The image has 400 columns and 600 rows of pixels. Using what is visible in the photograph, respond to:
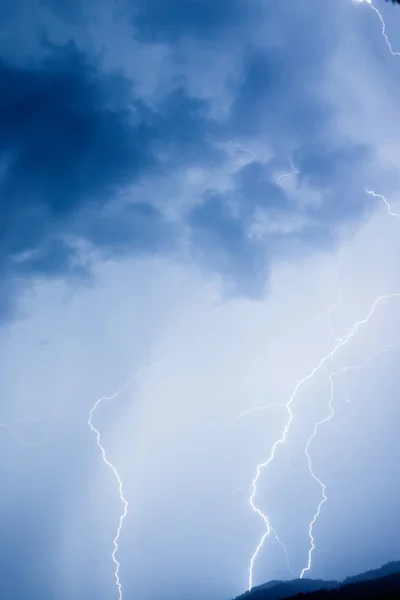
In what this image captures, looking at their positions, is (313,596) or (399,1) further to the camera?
(313,596)

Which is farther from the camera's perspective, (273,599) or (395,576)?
(273,599)

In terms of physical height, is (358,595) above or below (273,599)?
above

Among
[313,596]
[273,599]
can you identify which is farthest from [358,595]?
[273,599]

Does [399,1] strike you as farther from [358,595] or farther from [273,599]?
[273,599]

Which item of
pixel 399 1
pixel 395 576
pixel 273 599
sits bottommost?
pixel 273 599

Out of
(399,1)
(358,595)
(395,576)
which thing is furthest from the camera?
(395,576)

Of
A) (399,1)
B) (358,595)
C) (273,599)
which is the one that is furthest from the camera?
(273,599)

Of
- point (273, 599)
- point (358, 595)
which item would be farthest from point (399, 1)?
point (273, 599)

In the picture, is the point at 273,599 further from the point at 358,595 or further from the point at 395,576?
the point at 358,595

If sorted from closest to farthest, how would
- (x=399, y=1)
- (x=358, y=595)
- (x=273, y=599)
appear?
(x=399, y=1) → (x=358, y=595) → (x=273, y=599)
